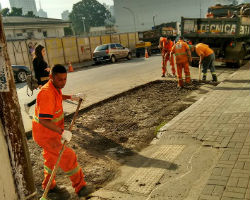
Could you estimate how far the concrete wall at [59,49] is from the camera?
64.6ft

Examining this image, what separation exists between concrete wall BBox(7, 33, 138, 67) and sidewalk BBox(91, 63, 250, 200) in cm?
1670

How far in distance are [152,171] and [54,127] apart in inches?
61.5

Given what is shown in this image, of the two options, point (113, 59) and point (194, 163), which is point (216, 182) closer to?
point (194, 163)

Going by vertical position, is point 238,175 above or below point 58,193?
above

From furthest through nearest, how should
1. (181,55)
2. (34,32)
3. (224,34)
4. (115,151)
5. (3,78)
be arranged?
(34,32) < (224,34) < (181,55) < (115,151) < (3,78)

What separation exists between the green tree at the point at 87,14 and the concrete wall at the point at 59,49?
213 feet

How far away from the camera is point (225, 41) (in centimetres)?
1312

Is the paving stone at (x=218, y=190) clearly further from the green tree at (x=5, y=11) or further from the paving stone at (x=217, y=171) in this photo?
the green tree at (x=5, y=11)

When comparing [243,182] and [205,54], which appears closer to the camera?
[243,182]

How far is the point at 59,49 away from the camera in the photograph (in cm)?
2295

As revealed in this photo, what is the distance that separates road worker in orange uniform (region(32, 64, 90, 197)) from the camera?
3.11 meters

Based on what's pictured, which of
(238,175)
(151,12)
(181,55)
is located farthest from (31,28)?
(238,175)

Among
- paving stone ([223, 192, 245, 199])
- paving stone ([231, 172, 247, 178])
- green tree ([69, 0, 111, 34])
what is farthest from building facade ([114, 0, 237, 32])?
paving stone ([223, 192, 245, 199])

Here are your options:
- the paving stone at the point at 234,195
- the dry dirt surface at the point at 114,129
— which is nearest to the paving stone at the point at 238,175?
the paving stone at the point at 234,195
